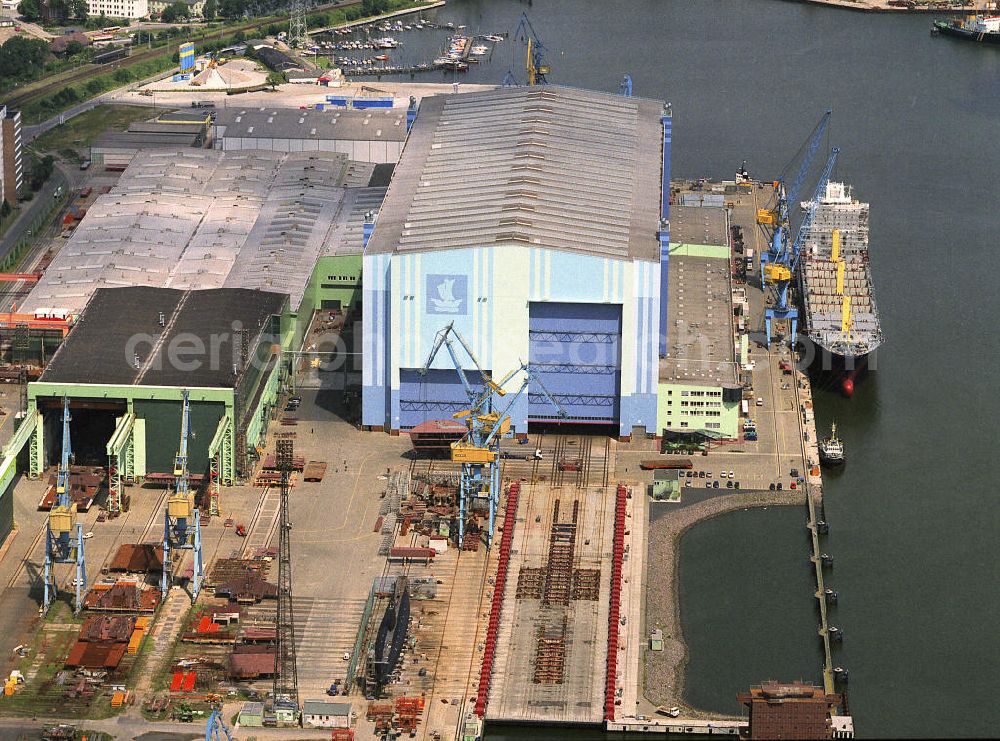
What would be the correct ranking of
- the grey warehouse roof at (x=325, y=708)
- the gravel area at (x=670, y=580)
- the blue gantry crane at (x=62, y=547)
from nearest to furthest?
the grey warehouse roof at (x=325, y=708), the gravel area at (x=670, y=580), the blue gantry crane at (x=62, y=547)

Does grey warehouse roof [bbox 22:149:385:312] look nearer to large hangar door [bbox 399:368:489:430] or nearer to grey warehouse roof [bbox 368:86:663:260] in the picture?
grey warehouse roof [bbox 368:86:663:260]

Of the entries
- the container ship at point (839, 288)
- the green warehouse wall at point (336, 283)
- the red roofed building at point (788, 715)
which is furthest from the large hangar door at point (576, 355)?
the red roofed building at point (788, 715)

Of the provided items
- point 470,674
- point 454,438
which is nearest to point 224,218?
point 454,438

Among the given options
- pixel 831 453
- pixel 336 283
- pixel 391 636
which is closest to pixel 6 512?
pixel 391 636

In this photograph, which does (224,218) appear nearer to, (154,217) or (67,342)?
(154,217)

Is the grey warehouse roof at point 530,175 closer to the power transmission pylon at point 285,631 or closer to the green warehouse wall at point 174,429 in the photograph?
the green warehouse wall at point 174,429

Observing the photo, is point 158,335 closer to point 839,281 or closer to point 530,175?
point 530,175
